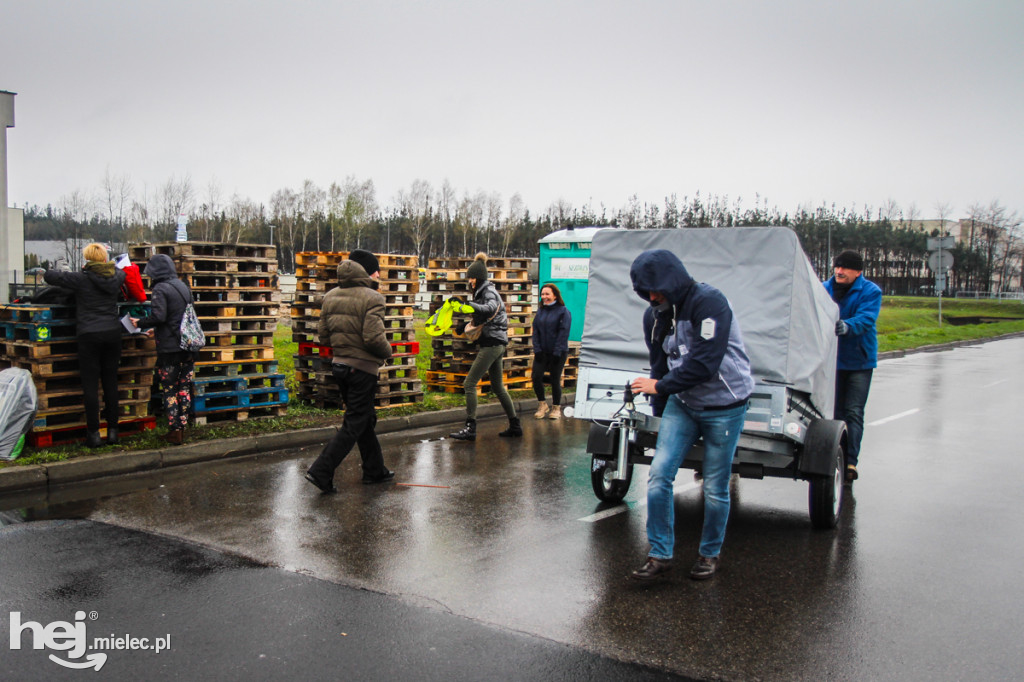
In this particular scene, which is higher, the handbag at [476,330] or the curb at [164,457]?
the handbag at [476,330]

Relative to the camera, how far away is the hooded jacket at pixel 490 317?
33.3ft

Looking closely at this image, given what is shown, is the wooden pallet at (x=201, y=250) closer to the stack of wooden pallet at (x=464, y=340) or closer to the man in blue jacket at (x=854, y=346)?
the stack of wooden pallet at (x=464, y=340)

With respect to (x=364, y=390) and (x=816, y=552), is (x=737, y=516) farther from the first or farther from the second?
(x=364, y=390)

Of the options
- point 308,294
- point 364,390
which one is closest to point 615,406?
point 364,390

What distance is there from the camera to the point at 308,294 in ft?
37.7

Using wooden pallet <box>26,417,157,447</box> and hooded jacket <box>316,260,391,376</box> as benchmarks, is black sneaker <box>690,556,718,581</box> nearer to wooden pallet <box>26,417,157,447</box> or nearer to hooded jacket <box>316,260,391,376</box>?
hooded jacket <box>316,260,391,376</box>

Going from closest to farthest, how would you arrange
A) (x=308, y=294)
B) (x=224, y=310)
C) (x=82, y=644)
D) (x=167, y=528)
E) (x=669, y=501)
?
(x=82, y=644), (x=669, y=501), (x=167, y=528), (x=224, y=310), (x=308, y=294)

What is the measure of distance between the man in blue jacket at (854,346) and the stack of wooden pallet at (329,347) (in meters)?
5.75

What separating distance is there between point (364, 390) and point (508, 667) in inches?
156

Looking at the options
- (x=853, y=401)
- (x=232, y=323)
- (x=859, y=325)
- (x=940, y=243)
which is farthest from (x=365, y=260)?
(x=940, y=243)

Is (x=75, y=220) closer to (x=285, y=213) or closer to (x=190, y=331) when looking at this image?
(x=285, y=213)

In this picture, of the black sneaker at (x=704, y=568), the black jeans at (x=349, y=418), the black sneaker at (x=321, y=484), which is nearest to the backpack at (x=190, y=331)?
the black jeans at (x=349, y=418)

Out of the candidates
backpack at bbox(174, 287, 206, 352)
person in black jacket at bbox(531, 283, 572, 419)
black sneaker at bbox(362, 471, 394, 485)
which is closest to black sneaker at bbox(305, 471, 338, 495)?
black sneaker at bbox(362, 471, 394, 485)

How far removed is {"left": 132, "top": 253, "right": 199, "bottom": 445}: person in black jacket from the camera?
8719mm
